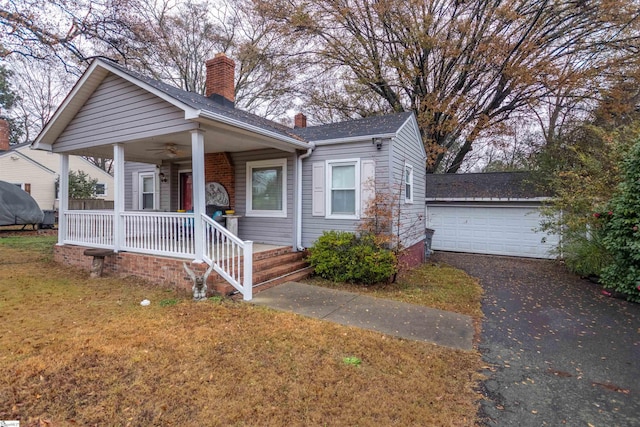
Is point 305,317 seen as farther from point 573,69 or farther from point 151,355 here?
point 573,69

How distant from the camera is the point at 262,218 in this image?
879 cm

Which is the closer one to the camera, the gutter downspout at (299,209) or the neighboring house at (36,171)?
the gutter downspout at (299,209)

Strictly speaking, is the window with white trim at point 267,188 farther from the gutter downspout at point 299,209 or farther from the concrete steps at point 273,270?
the concrete steps at point 273,270

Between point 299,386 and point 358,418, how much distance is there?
25.2 inches

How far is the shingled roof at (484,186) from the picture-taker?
12.3 metres

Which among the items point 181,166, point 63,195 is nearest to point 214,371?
point 63,195

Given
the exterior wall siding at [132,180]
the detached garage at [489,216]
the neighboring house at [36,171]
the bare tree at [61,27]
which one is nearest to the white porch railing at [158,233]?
the exterior wall siding at [132,180]

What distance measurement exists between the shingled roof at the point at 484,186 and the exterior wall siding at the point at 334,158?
7.01 meters

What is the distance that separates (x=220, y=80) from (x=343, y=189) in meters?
4.90

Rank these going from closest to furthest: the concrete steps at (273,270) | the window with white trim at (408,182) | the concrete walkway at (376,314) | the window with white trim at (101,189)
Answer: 1. the concrete walkway at (376,314)
2. the concrete steps at (273,270)
3. the window with white trim at (408,182)
4. the window with white trim at (101,189)

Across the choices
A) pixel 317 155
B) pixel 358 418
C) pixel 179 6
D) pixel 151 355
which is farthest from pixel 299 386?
pixel 179 6

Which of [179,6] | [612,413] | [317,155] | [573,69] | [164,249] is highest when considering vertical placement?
[179,6]

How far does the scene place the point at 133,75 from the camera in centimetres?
633

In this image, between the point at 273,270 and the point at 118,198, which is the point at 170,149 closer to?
the point at 118,198
